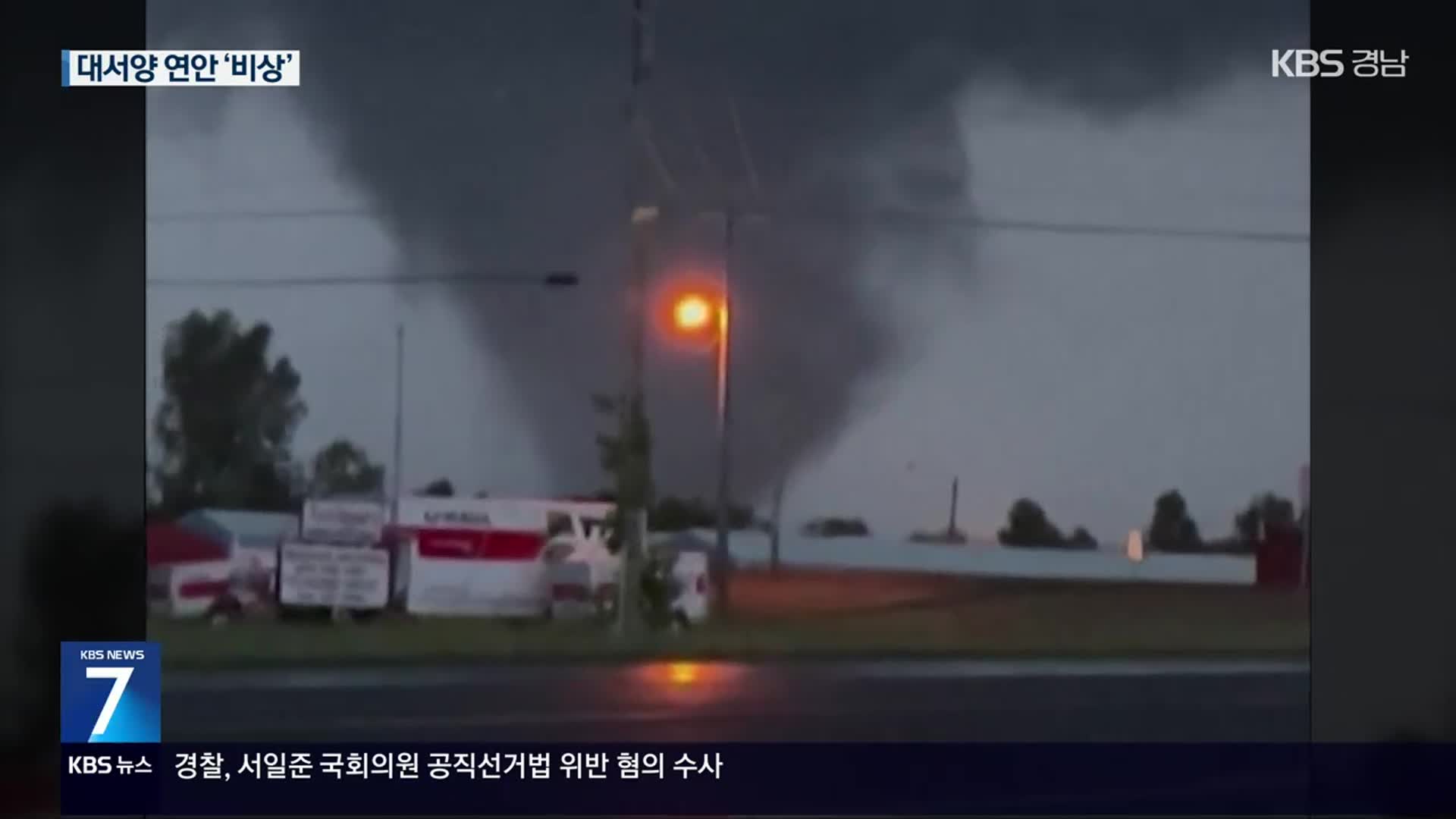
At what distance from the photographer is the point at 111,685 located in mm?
1872

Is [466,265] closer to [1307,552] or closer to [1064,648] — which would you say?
[1064,648]

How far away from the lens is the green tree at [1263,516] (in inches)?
72.9

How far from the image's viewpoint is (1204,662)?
1.88 meters

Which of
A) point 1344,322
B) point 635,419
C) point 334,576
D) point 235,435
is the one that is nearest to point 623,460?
point 635,419

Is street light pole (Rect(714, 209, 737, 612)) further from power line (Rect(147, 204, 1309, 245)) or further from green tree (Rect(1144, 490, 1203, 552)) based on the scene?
green tree (Rect(1144, 490, 1203, 552))

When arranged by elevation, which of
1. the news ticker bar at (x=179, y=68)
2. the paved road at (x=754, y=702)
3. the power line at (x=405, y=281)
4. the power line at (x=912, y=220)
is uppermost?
the news ticker bar at (x=179, y=68)

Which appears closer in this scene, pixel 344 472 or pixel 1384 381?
pixel 344 472

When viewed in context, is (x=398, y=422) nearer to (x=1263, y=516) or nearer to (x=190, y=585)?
(x=190, y=585)

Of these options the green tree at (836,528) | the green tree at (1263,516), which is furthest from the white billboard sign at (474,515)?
the green tree at (1263,516)

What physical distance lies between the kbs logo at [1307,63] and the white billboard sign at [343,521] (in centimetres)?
143

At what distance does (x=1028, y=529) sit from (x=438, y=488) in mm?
827

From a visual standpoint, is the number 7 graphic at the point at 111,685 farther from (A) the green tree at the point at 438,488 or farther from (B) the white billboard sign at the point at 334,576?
(A) the green tree at the point at 438,488

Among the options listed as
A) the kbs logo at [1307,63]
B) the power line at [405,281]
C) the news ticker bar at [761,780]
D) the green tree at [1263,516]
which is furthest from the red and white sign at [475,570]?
the kbs logo at [1307,63]

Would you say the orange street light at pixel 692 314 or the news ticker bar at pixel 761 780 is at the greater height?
the orange street light at pixel 692 314
